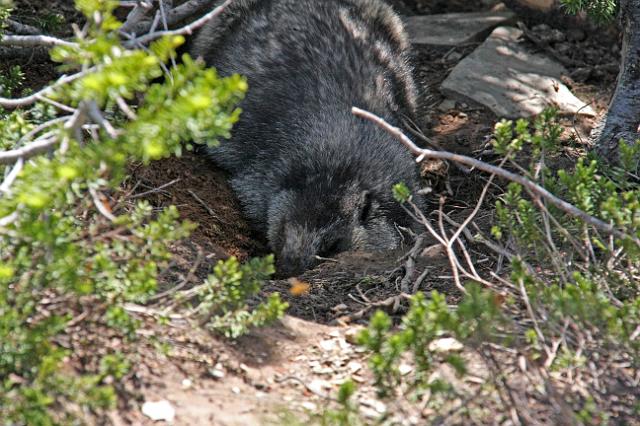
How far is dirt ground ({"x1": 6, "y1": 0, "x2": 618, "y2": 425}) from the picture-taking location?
2.92 meters

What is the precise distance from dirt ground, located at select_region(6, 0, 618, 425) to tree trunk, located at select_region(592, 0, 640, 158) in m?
0.58

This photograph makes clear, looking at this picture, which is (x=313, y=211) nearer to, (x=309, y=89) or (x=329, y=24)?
(x=309, y=89)

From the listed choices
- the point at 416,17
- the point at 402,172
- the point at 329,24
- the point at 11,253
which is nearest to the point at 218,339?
the point at 11,253

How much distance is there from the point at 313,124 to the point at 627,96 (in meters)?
2.17

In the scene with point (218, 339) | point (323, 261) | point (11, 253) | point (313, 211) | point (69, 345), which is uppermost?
point (11, 253)

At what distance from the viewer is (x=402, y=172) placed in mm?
5500

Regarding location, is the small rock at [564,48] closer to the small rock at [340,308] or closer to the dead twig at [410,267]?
the dead twig at [410,267]

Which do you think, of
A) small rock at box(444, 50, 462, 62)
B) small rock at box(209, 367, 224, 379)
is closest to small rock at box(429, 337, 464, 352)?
small rock at box(209, 367, 224, 379)

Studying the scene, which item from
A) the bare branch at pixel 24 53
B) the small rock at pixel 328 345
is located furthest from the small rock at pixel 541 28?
the small rock at pixel 328 345

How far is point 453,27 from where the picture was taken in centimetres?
754

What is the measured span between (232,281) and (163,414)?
22.6 inches

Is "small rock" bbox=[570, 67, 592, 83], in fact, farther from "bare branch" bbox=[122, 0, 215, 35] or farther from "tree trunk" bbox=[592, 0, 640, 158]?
"bare branch" bbox=[122, 0, 215, 35]

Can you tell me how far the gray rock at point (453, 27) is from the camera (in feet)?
24.1

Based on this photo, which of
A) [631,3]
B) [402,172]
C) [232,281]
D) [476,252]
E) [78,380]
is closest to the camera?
[78,380]
